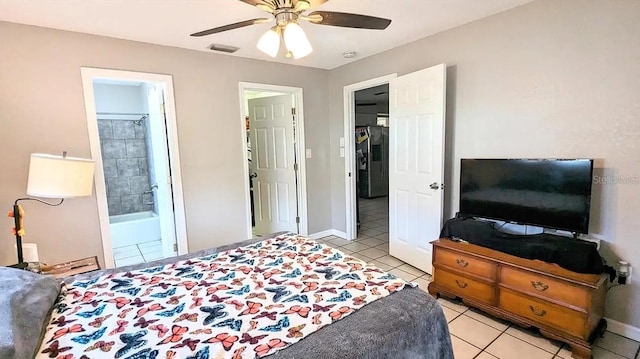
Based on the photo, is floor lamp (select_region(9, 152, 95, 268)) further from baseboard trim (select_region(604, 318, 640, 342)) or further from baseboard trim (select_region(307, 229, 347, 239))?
baseboard trim (select_region(604, 318, 640, 342))

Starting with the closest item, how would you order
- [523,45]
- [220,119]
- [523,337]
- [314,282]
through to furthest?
[314,282]
[523,337]
[523,45]
[220,119]

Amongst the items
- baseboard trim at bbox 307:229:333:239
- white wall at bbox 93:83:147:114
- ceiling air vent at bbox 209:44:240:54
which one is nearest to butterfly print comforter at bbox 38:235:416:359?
ceiling air vent at bbox 209:44:240:54

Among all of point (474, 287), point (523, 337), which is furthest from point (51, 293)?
point (523, 337)

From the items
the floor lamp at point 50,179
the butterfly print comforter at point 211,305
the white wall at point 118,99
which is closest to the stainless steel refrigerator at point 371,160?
the white wall at point 118,99

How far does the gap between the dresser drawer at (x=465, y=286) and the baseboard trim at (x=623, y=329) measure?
28.7 inches

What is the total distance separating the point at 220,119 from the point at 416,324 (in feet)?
9.28

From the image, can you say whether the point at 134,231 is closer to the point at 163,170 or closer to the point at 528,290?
the point at 163,170

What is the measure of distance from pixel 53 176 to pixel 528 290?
3.10m

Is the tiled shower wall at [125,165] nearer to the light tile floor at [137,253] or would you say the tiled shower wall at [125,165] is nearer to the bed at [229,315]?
the light tile floor at [137,253]

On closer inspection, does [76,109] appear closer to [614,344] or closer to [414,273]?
[414,273]

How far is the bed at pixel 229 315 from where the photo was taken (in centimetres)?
107

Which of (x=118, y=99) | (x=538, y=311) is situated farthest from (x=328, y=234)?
(x=118, y=99)

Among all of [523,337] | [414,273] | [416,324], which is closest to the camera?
[416,324]

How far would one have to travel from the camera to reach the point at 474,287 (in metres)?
2.34
